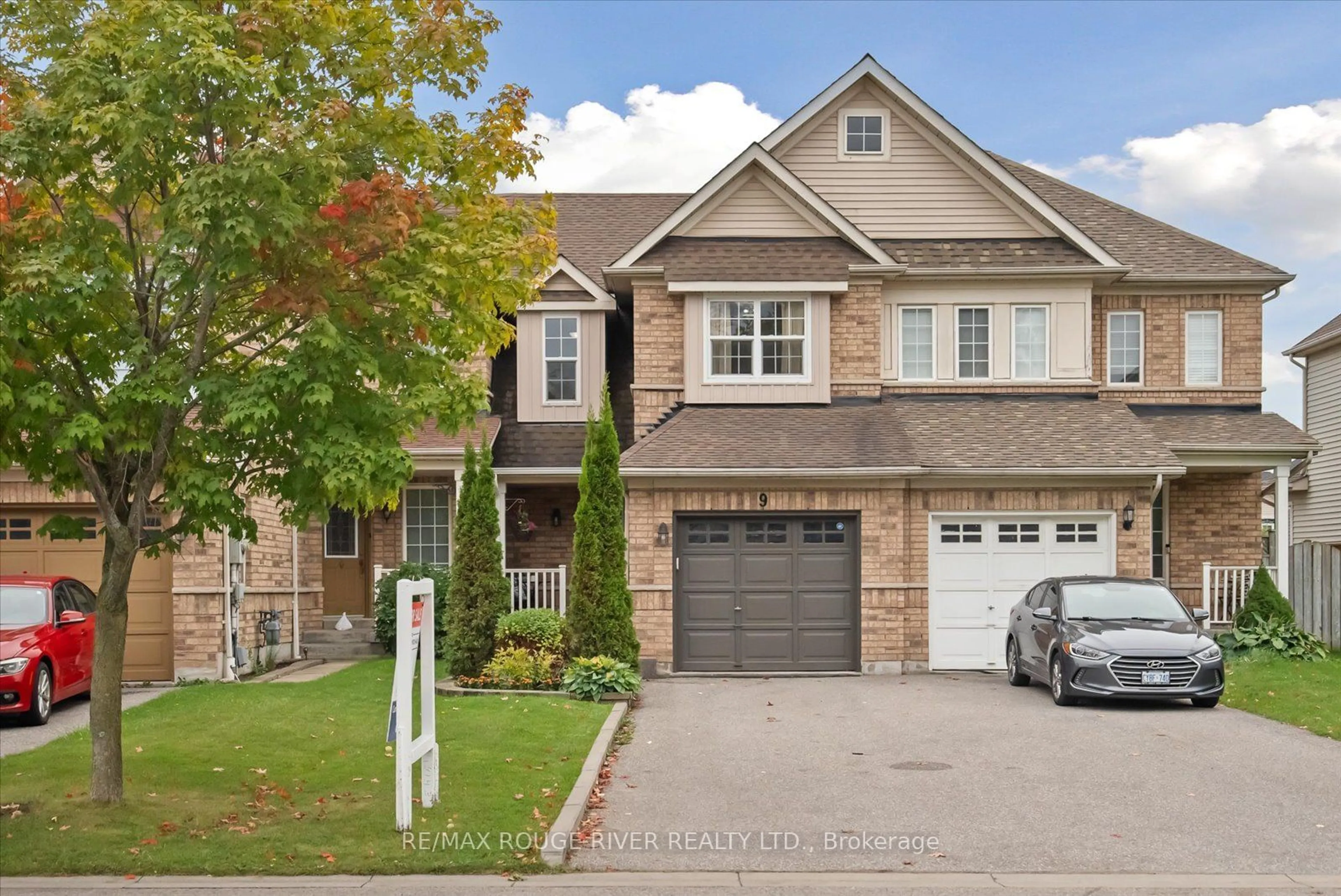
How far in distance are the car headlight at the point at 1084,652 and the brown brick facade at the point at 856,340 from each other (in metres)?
6.89

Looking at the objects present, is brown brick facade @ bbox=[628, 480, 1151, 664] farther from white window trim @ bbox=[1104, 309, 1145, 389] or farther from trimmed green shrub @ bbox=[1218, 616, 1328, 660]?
white window trim @ bbox=[1104, 309, 1145, 389]

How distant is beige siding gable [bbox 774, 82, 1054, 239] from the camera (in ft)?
75.7

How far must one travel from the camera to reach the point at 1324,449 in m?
32.0

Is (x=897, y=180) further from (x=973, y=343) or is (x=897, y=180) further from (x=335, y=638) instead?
(x=335, y=638)

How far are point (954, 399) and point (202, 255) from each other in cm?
1526

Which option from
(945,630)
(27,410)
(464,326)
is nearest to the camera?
(27,410)

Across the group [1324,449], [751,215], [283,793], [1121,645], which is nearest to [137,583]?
[283,793]

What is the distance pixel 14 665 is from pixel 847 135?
1533cm

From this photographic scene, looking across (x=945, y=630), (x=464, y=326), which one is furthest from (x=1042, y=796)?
(x=945, y=630)

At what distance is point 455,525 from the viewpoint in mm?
19328

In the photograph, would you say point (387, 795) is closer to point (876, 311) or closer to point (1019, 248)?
point (876, 311)

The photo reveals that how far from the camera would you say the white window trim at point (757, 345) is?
2147cm

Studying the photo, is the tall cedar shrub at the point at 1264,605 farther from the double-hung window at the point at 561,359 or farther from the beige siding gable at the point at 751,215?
the double-hung window at the point at 561,359

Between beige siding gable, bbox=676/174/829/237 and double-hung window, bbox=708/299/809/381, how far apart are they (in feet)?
3.92
